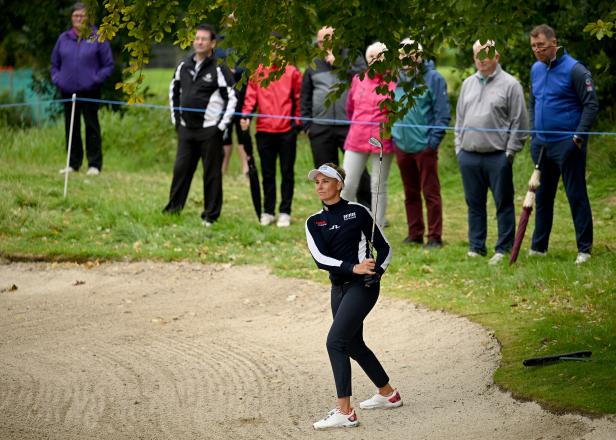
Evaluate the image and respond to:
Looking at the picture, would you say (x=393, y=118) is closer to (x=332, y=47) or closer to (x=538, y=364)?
(x=332, y=47)

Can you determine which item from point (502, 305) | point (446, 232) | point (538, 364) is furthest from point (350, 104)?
point (538, 364)

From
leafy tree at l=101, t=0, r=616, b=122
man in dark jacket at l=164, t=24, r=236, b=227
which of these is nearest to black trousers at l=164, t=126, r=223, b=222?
man in dark jacket at l=164, t=24, r=236, b=227

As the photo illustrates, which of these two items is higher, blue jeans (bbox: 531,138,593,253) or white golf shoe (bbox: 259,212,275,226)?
blue jeans (bbox: 531,138,593,253)

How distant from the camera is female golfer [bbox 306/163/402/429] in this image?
25.2ft

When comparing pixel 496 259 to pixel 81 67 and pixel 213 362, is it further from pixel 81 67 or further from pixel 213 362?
pixel 81 67

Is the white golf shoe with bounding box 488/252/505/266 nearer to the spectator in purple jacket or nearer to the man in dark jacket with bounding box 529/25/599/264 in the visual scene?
the man in dark jacket with bounding box 529/25/599/264

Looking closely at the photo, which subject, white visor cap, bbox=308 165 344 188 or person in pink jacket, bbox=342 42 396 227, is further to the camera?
person in pink jacket, bbox=342 42 396 227

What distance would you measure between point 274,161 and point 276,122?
22.3 inches

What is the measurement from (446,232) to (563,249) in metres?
2.17

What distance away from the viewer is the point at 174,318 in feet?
36.8

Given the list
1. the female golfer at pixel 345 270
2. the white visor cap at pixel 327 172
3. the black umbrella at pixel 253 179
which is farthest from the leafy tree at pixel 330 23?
the black umbrella at pixel 253 179

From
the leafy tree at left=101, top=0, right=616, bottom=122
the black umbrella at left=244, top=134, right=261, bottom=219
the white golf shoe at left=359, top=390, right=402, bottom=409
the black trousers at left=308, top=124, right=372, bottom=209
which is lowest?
the white golf shoe at left=359, top=390, right=402, bottom=409

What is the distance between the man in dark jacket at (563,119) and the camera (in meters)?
11.6

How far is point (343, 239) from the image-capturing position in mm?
7812
